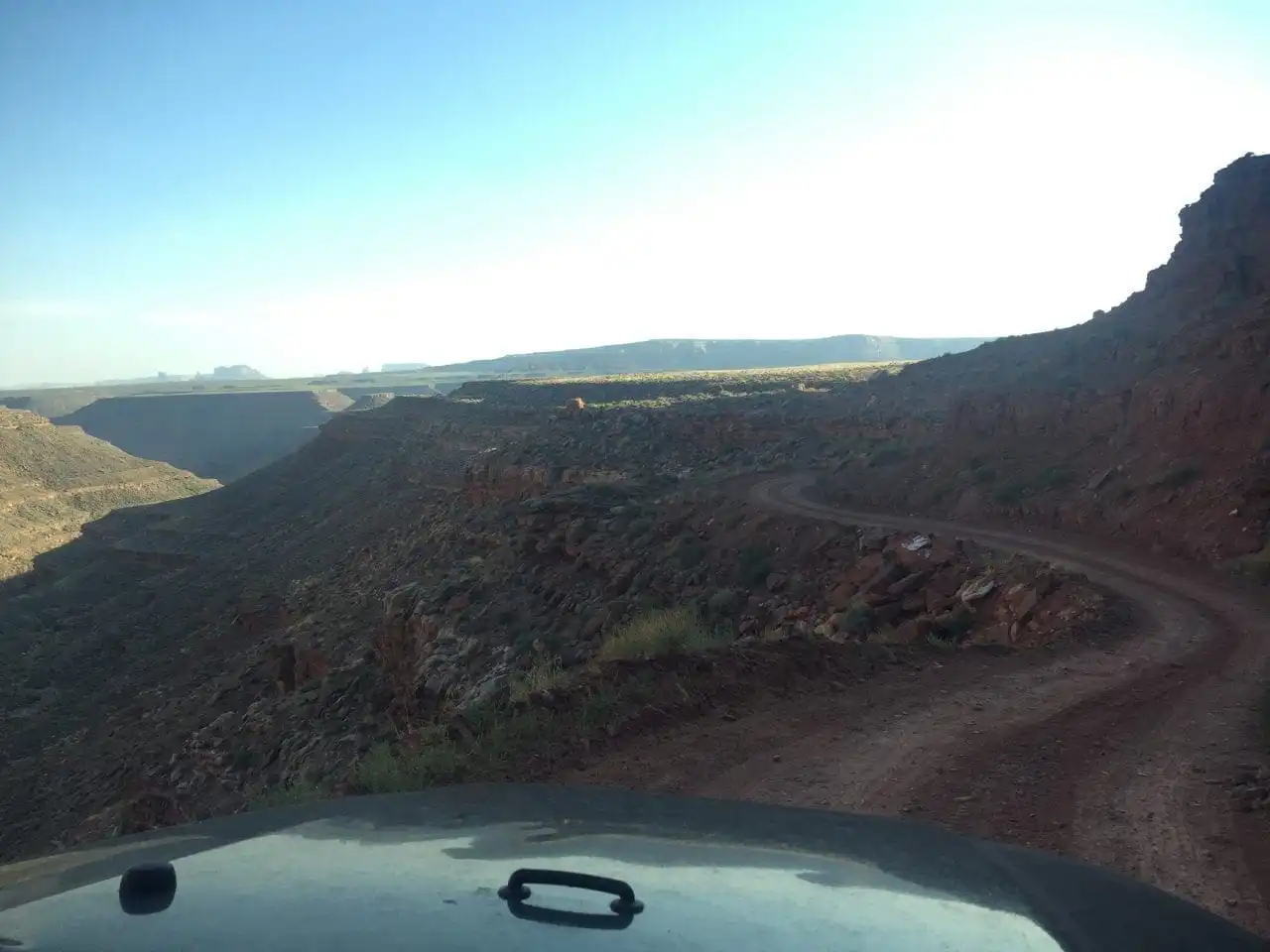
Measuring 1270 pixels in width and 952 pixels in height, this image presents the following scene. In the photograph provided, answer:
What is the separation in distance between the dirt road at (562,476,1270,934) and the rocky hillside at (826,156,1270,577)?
6517mm

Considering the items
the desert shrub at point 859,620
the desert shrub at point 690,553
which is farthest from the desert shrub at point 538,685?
the desert shrub at point 690,553

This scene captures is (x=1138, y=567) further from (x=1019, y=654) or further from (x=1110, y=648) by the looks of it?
(x=1019, y=654)

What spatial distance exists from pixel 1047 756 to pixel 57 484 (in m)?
76.0

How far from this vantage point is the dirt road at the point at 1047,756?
5.86m

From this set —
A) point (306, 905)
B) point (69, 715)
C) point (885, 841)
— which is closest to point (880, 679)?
point (885, 841)

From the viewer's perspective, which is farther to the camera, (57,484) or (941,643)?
(57,484)

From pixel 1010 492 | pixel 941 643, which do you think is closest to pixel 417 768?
pixel 941 643

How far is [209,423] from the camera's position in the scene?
430 ft

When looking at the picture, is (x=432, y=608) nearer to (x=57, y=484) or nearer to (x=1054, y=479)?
(x=1054, y=479)

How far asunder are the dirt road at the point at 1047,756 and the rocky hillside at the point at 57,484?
52.3 m

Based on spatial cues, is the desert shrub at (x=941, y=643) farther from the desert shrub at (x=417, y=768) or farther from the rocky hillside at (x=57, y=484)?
the rocky hillside at (x=57, y=484)

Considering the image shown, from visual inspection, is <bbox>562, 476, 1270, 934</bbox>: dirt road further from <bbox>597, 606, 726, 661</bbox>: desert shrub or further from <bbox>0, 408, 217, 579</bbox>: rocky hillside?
<bbox>0, 408, 217, 579</bbox>: rocky hillside

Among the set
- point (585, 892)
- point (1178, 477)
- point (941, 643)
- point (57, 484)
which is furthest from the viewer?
point (57, 484)

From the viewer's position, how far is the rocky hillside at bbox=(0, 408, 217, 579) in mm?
54406
